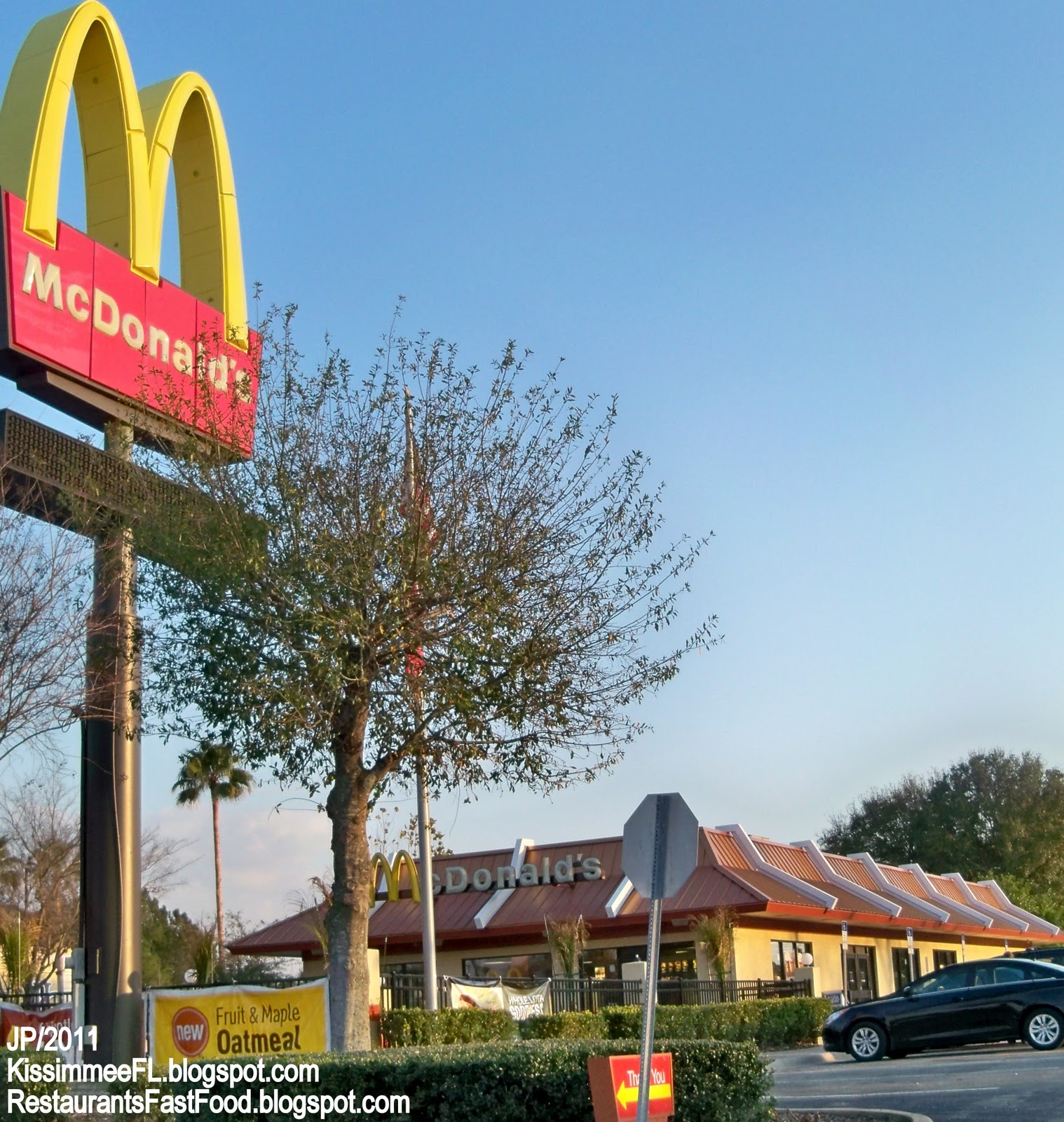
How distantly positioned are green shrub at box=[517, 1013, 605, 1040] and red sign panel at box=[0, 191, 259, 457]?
10271mm

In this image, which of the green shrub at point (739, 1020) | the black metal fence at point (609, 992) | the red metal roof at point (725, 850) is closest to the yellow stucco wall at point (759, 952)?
the black metal fence at point (609, 992)

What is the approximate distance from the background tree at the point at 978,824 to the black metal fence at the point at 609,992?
45.2 meters

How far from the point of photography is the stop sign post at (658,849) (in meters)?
8.41

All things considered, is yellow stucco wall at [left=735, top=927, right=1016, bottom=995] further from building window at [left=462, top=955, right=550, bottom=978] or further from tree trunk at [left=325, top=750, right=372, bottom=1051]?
tree trunk at [left=325, top=750, right=372, bottom=1051]

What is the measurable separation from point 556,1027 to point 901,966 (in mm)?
26686

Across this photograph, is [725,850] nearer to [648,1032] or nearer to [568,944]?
[568,944]

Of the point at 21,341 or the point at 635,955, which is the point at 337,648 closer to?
the point at 21,341

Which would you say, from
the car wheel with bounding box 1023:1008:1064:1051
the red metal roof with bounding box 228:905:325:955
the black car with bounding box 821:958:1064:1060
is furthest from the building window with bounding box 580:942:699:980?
the car wheel with bounding box 1023:1008:1064:1051

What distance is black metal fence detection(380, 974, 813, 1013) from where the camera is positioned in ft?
65.6

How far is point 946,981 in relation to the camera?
21047mm

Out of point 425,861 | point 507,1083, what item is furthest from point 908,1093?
point 507,1083

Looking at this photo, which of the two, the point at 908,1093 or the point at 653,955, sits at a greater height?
the point at 653,955

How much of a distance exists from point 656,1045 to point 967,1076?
8.78 meters

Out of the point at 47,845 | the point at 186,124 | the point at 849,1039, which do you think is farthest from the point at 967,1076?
the point at 47,845
